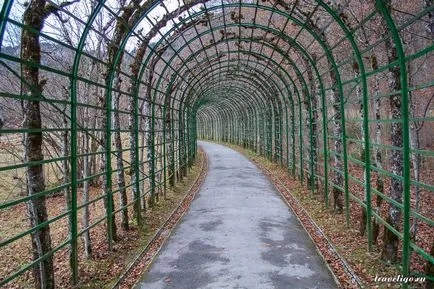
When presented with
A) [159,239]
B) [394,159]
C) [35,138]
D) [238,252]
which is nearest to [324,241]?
[238,252]

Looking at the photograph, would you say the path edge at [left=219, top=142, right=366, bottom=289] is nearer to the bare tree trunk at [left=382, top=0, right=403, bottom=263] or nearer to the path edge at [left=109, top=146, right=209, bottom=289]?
the bare tree trunk at [left=382, top=0, right=403, bottom=263]

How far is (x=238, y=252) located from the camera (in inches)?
248

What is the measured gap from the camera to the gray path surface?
5.18 meters

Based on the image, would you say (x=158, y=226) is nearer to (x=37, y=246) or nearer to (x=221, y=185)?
(x=37, y=246)

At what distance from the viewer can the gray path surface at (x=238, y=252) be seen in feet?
17.0

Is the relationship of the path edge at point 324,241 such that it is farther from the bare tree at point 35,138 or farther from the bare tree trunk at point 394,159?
the bare tree at point 35,138

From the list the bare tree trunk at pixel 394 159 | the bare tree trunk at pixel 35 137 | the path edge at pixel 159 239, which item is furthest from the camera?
the bare tree trunk at pixel 394 159

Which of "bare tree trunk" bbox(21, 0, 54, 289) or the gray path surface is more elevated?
"bare tree trunk" bbox(21, 0, 54, 289)

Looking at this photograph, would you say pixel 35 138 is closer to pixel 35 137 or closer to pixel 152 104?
pixel 35 137

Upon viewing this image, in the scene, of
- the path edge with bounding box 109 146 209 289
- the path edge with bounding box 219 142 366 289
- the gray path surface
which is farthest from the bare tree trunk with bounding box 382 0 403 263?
the path edge with bounding box 109 146 209 289

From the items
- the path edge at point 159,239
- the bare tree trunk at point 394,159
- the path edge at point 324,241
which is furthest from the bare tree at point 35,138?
the bare tree trunk at point 394,159

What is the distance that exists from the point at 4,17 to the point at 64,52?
6.74 meters

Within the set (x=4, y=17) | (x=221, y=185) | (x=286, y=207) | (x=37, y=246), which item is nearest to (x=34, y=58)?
(x=4, y=17)

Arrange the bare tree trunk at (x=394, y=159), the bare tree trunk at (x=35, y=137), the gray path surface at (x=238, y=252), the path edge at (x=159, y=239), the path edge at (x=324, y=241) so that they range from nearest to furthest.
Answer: the bare tree trunk at (x=35, y=137) → the path edge at (x=324, y=241) → the gray path surface at (x=238, y=252) → the path edge at (x=159, y=239) → the bare tree trunk at (x=394, y=159)
